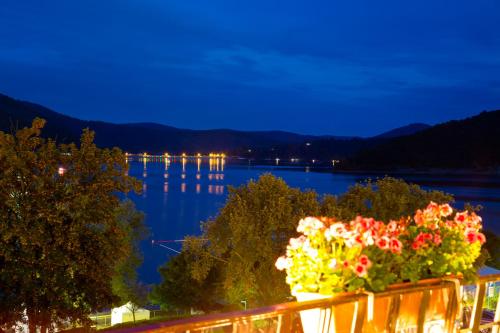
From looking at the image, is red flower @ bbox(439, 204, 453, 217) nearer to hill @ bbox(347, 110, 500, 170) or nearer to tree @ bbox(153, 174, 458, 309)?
tree @ bbox(153, 174, 458, 309)

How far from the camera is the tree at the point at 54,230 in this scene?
446 inches

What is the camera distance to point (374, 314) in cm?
286

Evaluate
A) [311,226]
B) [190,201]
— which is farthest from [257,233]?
[190,201]

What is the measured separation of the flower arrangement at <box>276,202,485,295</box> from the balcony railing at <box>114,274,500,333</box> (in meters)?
0.08

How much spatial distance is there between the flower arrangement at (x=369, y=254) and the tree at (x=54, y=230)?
9.16 meters

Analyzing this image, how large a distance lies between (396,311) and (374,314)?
174 millimetres

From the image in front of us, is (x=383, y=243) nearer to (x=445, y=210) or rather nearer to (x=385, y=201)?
(x=445, y=210)

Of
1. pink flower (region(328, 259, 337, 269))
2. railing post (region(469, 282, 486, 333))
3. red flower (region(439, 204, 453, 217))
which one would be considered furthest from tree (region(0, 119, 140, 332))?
pink flower (region(328, 259, 337, 269))

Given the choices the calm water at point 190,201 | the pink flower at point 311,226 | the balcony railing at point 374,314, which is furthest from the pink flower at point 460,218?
the calm water at point 190,201

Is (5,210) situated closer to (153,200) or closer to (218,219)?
(218,219)

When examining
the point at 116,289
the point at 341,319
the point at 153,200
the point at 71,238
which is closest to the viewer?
the point at 341,319

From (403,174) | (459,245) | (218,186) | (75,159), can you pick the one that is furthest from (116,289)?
(403,174)

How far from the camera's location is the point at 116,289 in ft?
84.4

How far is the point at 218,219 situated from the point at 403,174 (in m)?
102
